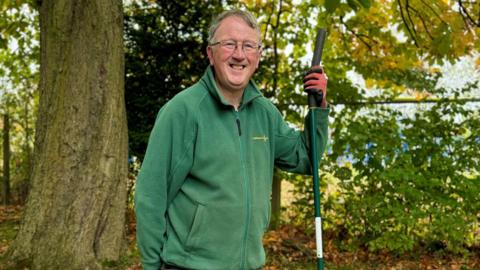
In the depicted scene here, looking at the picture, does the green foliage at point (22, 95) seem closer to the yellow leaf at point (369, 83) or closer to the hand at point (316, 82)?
the yellow leaf at point (369, 83)

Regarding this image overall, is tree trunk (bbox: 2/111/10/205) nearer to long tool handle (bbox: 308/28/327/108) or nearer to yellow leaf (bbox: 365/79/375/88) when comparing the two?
yellow leaf (bbox: 365/79/375/88)

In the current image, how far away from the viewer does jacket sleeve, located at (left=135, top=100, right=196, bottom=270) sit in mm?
2221

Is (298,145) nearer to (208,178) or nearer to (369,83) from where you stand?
(208,178)

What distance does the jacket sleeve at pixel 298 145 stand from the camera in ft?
8.79

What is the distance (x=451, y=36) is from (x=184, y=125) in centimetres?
511

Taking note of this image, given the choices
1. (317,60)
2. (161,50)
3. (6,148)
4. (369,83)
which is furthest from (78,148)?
(6,148)

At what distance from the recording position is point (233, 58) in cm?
235

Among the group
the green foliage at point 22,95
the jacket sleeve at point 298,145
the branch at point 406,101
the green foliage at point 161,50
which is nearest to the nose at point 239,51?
the jacket sleeve at point 298,145

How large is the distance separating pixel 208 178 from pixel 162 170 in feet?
0.55

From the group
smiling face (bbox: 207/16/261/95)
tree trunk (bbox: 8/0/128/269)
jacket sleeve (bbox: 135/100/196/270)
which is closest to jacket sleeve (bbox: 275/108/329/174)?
smiling face (bbox: 207/16/261/95)

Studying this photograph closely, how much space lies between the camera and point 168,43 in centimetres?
782

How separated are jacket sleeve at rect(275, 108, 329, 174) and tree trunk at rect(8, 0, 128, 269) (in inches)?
119

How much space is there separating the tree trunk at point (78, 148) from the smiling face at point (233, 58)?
328 cm

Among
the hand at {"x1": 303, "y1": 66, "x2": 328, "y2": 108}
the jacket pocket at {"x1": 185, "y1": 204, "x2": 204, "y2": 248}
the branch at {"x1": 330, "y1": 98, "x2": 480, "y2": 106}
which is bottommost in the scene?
the jacket pocket at {"x1": 185, "y1": 204, "x2": 204, "y2": 248}
